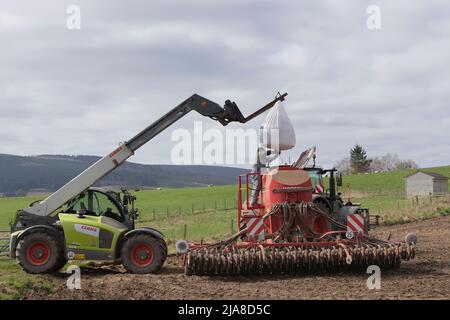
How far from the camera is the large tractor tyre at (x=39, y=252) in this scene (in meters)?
12.4

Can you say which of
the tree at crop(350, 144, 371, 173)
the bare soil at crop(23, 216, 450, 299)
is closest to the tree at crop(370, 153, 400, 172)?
the tree at crop(350, 144, 371, 173)

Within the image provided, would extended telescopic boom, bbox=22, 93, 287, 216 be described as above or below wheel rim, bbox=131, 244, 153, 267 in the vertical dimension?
above

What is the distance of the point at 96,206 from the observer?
1328 cm

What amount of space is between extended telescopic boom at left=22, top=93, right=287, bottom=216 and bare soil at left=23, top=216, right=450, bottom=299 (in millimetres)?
1679

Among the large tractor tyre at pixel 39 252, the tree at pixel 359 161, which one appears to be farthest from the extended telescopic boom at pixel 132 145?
the tree at pixel 359 161

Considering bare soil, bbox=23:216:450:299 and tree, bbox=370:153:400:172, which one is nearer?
bare soil, bbox=23:216:450:299

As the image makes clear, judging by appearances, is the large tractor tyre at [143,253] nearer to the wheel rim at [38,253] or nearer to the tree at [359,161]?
the wheel rim at [38,253]

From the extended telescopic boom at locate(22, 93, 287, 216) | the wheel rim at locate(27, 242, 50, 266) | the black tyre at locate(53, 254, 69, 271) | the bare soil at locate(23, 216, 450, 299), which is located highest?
the extended telescopic boom at locate(22, 93, 287, 216)

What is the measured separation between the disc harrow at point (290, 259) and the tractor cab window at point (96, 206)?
8.33 ft

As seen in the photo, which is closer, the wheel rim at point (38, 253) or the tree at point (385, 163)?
the wheel rim at point (38, 253)

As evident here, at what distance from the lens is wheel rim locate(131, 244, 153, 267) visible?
1259cm

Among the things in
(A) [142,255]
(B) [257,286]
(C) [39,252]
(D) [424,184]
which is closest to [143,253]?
(A) [142,255]

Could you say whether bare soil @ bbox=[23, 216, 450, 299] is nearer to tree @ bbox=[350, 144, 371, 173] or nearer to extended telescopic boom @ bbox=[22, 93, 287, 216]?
extended telescopic boom @ bbox=[22, 93, 287, 216]

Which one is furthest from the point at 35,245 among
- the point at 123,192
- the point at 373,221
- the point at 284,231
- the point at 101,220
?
the point at 373,221
